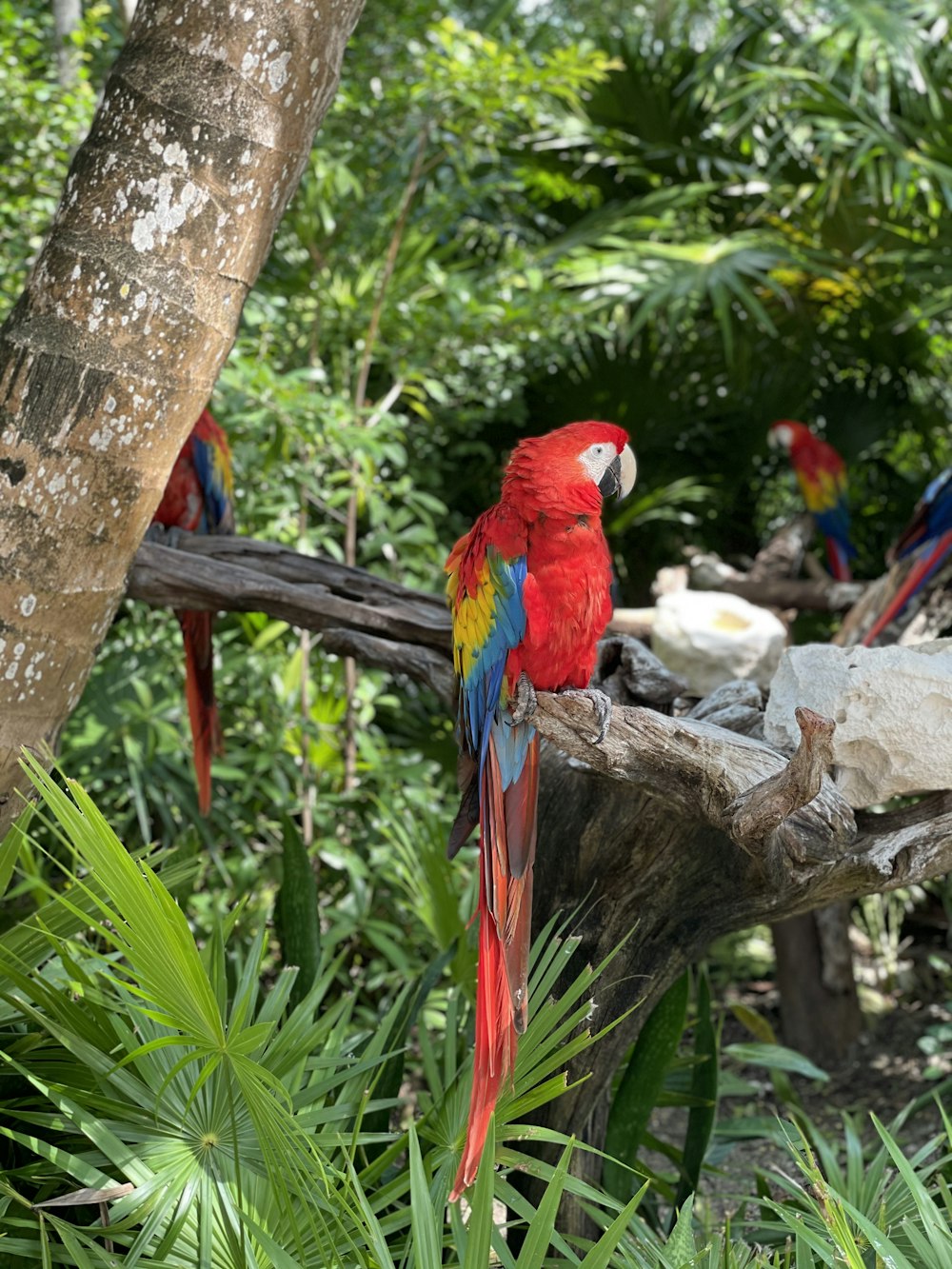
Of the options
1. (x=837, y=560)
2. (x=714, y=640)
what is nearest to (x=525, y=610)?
(x=714, y=640)

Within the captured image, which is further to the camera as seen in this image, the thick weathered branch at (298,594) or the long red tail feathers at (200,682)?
the long red tail feathers at (200,682)

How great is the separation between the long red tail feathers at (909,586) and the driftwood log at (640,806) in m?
1.15

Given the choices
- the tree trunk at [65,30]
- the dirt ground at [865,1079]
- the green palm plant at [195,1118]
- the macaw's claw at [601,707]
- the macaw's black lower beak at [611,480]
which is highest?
the tree trunk at [65,30]

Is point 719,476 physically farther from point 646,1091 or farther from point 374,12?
point 646,1091

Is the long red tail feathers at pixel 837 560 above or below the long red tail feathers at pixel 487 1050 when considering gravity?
above

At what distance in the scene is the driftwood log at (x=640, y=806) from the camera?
1088mm

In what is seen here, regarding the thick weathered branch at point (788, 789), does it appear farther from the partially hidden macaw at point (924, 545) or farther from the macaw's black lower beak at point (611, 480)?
the partially hidden macaw at point (924, 545)

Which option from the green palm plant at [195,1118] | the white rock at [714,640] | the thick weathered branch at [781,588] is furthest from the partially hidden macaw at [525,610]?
the thick weathered branch at [781,588]

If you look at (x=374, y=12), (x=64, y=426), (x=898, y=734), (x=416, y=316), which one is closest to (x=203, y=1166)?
(x=64, y=426)

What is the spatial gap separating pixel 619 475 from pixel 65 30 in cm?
252

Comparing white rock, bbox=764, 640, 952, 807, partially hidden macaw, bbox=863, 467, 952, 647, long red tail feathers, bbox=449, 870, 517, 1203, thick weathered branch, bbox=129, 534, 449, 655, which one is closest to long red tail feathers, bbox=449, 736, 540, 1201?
long red tail feathers, bbox=449, 870, 517, 1203

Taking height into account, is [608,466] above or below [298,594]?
above

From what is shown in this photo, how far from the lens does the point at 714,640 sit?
2.54 metres

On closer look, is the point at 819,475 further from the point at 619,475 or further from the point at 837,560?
the point at 619,475
